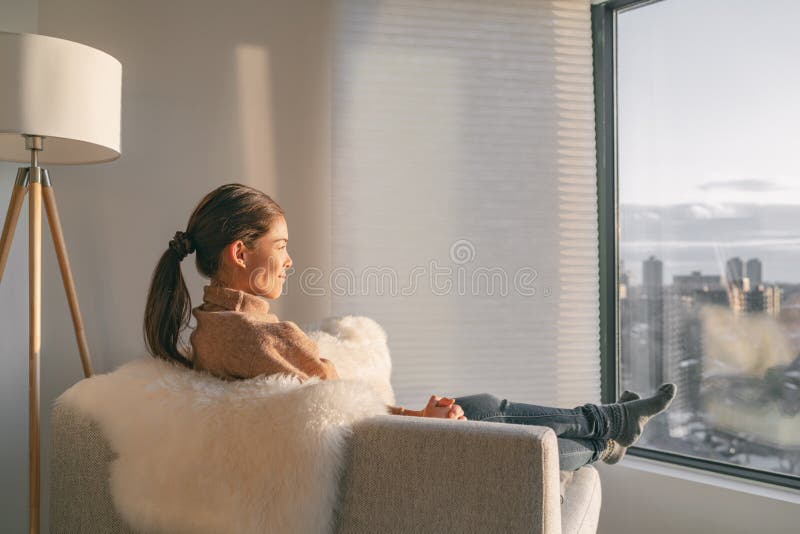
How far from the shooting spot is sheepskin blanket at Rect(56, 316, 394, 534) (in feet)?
3.52

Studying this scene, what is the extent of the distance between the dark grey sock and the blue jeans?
0.03 metres

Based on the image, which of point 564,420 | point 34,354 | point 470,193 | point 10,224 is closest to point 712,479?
point 564,420

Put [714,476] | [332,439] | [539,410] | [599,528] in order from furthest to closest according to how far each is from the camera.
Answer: [599,528] → [714,476] → [539,410] → [332,439]

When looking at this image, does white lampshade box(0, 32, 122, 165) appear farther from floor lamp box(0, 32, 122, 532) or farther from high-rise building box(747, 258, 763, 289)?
high-rise building box(747, 258, 763, 289)

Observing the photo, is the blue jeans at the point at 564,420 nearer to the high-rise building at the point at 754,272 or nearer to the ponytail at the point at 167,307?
the ponytail at the point at 167,307

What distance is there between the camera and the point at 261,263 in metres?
1.48

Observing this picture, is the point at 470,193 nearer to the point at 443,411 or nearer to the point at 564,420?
the point at 564,420

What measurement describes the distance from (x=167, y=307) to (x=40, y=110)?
2.09ft

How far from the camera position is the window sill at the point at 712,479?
79.1 inches

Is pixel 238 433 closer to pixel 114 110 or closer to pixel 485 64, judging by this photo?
pixel 114 110

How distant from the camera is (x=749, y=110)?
87.0 inches

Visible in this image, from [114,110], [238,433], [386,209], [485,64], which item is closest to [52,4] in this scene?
[114,110]

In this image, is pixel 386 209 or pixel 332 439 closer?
pixel 332 439

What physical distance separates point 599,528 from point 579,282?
887 mm
